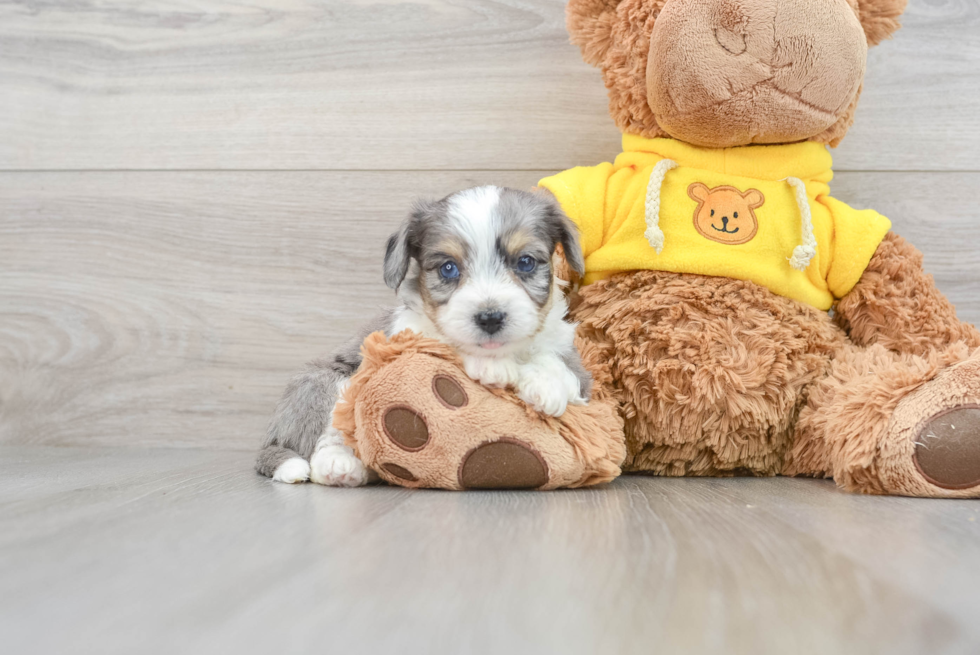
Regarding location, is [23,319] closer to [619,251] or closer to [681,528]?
[619,251]

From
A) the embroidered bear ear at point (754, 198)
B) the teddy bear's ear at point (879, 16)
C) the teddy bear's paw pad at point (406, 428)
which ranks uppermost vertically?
the teddy bear's ear at point (879, 16)

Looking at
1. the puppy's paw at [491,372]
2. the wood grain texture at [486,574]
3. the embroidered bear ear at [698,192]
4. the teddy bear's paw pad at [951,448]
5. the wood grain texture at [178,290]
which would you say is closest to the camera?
the wood grain texture at [486,574]

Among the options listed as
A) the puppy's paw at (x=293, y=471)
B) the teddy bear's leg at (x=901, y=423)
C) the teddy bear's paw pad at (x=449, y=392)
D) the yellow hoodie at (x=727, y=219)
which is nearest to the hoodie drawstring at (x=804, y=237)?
the yellow hoodie at (x=727, y=219)

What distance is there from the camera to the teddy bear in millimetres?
1465

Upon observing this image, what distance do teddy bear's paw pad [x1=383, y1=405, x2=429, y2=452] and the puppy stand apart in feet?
0.46

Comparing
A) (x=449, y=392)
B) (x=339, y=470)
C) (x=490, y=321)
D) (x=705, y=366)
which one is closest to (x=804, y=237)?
(x=705, y=366)

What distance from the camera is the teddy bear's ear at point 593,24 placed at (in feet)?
5.44

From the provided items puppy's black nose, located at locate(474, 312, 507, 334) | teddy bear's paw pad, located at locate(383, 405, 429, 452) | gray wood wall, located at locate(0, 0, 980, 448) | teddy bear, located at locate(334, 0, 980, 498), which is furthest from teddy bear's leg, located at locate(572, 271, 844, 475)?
gray wood wall, located at locate(0, 0, 980, 448)

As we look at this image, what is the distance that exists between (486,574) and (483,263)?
74cm

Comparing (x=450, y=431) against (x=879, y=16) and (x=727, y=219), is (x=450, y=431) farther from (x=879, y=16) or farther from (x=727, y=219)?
(x=879, y=16)

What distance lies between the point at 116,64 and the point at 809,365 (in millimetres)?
2056

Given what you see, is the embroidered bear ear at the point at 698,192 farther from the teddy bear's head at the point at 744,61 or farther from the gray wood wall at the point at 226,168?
the gray wood wall at the point at 226,168

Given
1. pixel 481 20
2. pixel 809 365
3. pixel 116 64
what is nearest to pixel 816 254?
pixel 809 365

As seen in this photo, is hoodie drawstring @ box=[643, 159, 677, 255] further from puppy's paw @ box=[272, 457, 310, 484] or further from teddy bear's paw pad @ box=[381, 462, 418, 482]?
puppy's paw @ box=[272, 457, 310, 484]
